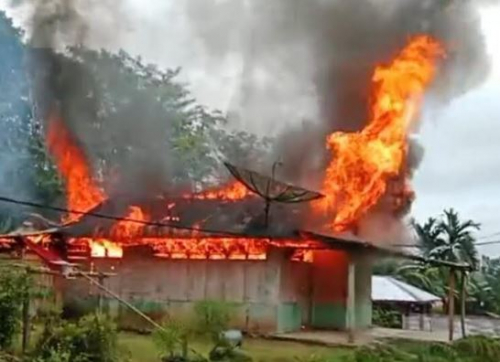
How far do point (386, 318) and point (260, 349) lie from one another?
1246cm

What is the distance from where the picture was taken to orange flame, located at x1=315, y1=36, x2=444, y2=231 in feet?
72.5

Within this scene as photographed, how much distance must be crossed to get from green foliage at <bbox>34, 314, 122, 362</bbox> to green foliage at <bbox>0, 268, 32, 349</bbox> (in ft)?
2.69

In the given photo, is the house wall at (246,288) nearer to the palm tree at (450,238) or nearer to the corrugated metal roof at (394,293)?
the corrugated metal roof at (394,293)

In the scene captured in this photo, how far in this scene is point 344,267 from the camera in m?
22.4

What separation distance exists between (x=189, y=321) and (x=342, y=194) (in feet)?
25.8

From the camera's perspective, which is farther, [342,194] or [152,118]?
[152,118]

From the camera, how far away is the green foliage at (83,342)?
11.6m

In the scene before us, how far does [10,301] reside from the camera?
41.0ft

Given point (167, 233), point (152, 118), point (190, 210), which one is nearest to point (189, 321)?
point (167, 233)

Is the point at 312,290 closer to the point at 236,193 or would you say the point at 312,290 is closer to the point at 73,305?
the point at 236,193

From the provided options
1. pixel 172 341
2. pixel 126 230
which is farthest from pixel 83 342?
pixel 126 230

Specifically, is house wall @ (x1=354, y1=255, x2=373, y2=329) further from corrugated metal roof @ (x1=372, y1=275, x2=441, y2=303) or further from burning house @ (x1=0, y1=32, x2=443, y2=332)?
corrugated metal roof @ (x1=372, y1=275, x2=441, y2=303)

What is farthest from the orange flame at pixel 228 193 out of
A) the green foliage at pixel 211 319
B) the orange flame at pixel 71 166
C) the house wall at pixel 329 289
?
the green foliage at pixel 211 319

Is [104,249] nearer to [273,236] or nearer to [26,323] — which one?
[273,236]
